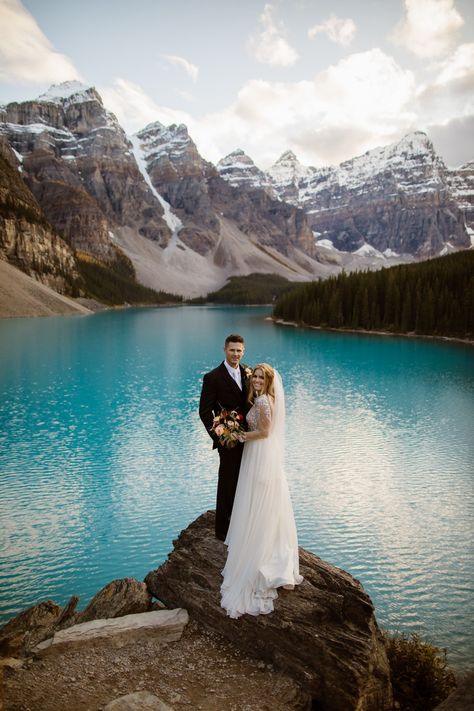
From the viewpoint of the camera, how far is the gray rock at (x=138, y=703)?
5.55 metres

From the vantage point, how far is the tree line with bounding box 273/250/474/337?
79.8m

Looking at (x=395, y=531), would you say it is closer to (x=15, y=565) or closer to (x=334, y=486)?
(x=334, y=486)

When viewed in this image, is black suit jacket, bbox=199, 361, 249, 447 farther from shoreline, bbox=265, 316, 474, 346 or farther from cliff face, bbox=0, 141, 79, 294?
cliff face, bbox=0, 141, 79, 294

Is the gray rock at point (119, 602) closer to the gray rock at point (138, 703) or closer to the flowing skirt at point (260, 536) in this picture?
the flowing skirt at point (260, 536)

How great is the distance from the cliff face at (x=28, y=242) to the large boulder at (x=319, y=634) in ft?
444

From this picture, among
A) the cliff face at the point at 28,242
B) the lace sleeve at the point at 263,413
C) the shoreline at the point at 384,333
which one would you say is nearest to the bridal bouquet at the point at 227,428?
the lace sleeve at the point at 263,413

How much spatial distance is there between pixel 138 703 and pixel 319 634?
249 centimetres

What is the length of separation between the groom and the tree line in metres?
76.1

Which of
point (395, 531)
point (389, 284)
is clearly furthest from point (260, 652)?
point (389, 284)

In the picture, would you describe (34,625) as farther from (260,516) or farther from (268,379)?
(268,379)

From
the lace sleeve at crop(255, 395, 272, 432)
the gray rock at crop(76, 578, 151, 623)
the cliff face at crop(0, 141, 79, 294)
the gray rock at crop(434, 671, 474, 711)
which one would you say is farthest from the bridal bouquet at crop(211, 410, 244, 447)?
the cliff face at crop(0, 141, 79, 294)

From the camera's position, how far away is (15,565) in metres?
13.3

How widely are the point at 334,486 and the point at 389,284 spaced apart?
250 feet

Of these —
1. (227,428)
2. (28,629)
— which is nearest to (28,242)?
(28,629)
